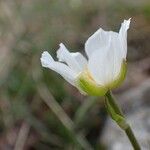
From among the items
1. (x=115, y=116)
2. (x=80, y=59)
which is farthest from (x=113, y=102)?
(x=80, y=59)

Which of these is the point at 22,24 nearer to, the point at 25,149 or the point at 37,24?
the point at 37,24

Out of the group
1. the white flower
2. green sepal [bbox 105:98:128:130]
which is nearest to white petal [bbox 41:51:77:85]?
the white flower

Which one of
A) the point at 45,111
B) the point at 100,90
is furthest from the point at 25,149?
the point at 100,90

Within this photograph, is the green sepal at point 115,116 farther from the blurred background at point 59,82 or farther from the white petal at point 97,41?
the blurred background at point 59,82

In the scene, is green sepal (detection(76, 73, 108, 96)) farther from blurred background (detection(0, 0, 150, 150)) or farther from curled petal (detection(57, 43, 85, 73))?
blurred background (detection(0, 0, 150, 150))

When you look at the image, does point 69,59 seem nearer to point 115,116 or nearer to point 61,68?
point 61,68

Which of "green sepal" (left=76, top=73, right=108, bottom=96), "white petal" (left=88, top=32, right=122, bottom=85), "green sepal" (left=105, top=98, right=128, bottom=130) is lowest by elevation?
"green sepal" (left=105, top=98, right=128, bottom=130)

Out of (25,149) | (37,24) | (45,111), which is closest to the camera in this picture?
(25,149)
